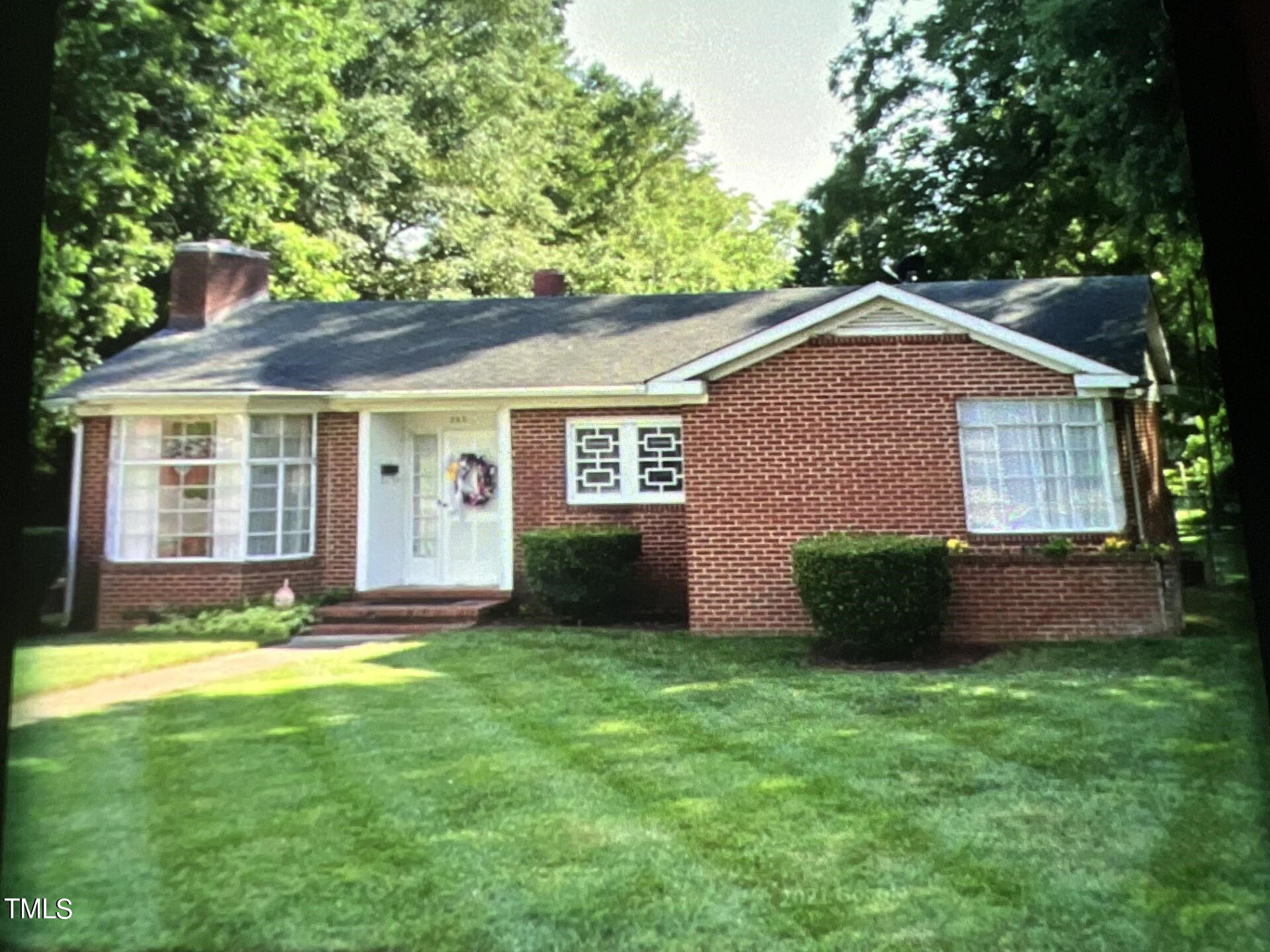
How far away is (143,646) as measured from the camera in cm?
193

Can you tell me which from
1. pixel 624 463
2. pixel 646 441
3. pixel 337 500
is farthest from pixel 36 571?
pixel 646 441

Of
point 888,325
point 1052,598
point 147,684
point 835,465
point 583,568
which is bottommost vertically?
point 147,684

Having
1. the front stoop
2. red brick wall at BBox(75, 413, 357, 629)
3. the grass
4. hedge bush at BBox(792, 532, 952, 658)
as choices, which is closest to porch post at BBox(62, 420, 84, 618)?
red brick wall at BBox(75, 413, 357, 629)

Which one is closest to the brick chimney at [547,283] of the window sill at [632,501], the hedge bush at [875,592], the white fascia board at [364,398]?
the white fascia board at [364,398]

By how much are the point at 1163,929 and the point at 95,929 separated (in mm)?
2128

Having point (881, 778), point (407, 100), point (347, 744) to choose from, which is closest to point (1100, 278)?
point (881, 778)

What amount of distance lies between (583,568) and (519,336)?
921mm

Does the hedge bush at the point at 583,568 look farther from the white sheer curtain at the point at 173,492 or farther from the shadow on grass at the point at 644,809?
the white sheer curtain at the point at 173,492

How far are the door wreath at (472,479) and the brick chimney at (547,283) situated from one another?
0.62m

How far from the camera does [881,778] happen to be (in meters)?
1.69

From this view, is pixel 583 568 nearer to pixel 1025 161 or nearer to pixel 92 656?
pixel 92 656

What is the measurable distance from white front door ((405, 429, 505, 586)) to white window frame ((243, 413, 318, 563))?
0.31m

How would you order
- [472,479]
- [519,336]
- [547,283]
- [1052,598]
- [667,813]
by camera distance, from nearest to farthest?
[667,813]
[1052,598]
[547,283]
[472,479]
[519,336]

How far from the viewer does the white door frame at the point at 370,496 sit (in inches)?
92.3
